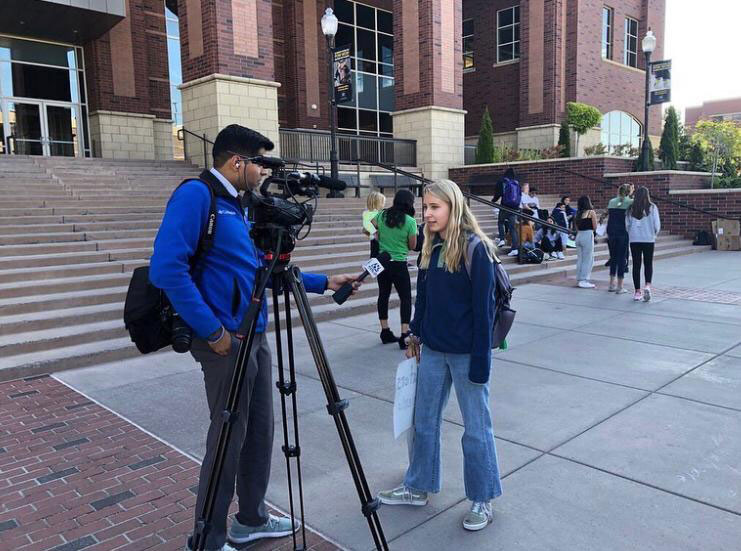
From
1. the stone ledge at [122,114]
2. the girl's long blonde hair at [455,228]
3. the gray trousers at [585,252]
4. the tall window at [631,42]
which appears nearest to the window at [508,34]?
the tall window at [631,42]

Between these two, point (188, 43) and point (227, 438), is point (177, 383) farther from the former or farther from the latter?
point (188, 43)

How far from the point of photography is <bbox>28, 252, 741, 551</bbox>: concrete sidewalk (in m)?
3.14

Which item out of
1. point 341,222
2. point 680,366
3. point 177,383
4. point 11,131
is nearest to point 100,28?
point 11,131

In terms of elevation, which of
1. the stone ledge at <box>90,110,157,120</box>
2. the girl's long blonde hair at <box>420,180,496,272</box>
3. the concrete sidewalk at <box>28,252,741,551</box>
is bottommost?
the concrete sidewalk at <box>28,252,741,551</box>

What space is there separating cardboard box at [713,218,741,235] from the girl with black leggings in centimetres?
863

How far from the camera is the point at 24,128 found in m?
19.9

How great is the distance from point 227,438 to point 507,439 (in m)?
2.40

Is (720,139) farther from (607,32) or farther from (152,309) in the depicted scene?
(152,309)

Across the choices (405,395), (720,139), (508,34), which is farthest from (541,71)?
(405,395)

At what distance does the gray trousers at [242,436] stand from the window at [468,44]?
2837 centimetres

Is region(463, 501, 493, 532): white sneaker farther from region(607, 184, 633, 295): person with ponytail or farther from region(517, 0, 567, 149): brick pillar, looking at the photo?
region(517, 0, 567, 149): brick pillar

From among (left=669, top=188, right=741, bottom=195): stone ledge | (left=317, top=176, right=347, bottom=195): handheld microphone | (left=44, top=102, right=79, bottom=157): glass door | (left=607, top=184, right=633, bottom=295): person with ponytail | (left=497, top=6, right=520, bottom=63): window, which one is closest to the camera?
(left=317, top=176, right=347, bottom=195): handheld microphone

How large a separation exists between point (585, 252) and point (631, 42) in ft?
77.9

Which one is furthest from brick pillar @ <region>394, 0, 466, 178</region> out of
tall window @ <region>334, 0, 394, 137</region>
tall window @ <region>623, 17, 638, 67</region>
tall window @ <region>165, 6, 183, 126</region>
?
tall window @ <region>623, 17, 638, 67</region>
